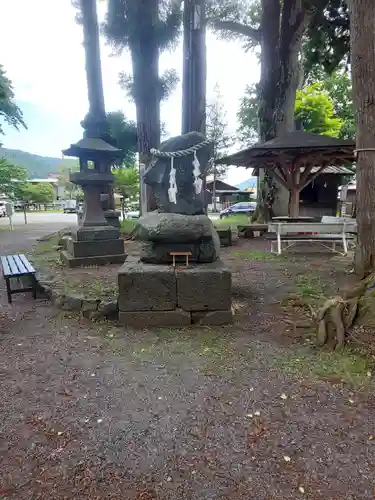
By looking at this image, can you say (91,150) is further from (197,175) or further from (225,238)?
(197,175)

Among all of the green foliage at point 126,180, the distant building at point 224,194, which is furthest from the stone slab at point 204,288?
the distant building at point 224,194

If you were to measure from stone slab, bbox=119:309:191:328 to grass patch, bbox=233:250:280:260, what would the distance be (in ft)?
12.5

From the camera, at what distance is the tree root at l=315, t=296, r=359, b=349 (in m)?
3.10

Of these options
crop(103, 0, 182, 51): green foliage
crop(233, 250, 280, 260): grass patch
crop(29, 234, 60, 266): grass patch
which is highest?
crop(103, 0, 182, 51): green foliage

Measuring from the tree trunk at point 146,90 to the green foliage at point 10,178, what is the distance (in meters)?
18.3

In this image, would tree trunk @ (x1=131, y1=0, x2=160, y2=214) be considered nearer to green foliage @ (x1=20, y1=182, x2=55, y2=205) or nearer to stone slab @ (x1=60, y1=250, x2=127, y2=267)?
stone slab @ (x1=60, y1=250, x2=127, y2=267)

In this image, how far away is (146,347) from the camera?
3.24m

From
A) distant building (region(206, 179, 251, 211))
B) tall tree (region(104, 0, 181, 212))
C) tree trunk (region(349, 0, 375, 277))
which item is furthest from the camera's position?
distant building (region(206, 179, 251, 211))

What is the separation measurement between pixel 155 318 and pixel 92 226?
14.0 feet

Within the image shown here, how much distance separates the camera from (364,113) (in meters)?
4.56

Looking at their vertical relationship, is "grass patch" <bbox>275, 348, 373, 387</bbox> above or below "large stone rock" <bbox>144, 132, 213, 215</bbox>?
below

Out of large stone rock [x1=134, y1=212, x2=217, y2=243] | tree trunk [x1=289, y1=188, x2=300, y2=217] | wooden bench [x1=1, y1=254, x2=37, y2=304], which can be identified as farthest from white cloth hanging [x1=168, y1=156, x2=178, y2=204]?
tree trunk [x1=289, y1=188, x2=300, y2=217]

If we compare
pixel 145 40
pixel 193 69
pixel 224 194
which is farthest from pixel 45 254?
pixel 224 194

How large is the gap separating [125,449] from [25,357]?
5.34 feet
